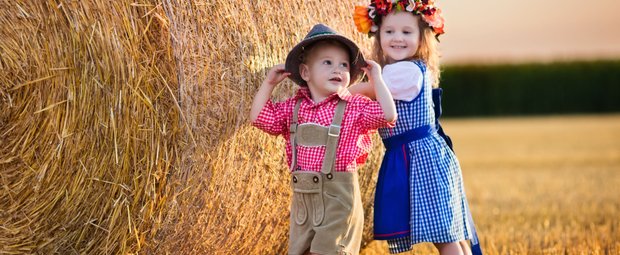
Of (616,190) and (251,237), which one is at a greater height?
(251,237)

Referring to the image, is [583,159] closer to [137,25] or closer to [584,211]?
[584,211]

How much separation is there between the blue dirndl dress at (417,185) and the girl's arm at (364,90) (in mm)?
147

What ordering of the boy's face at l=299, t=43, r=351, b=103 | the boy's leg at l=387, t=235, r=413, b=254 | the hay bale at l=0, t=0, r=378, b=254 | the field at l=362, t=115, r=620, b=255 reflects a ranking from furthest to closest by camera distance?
1. the field at l=362, t=115, r=620, b=255
2. the boy's leg at l=387, t=235, r=413, b=254
3. the boy's face at l=299, t=43, r=351, b=103
4. the hay bale at l=0, t=0, r=378, b=254

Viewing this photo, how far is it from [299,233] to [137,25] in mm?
1238

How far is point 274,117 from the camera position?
15.0 feet

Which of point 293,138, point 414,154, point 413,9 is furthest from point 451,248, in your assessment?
point 413,9

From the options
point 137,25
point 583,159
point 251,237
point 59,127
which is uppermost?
point 137,25

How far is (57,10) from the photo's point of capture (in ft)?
14.6

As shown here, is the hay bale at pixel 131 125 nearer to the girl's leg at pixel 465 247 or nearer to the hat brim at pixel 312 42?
the hat brim at pixel 312 42

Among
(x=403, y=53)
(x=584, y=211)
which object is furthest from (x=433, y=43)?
(x=584, y=211)

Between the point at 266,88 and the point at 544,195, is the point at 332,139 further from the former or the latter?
the point at 544,195

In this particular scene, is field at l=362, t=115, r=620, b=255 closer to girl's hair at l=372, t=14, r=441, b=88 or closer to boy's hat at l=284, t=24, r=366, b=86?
girl's hair at l=372, t=14, r=441, b=88

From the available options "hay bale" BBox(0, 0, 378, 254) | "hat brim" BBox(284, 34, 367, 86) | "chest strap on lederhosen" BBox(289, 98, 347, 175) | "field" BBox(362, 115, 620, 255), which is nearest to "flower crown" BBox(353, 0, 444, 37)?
"hat brim" BBox(284, 34, 367, 86)

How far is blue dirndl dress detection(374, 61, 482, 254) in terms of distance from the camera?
4.60 m
